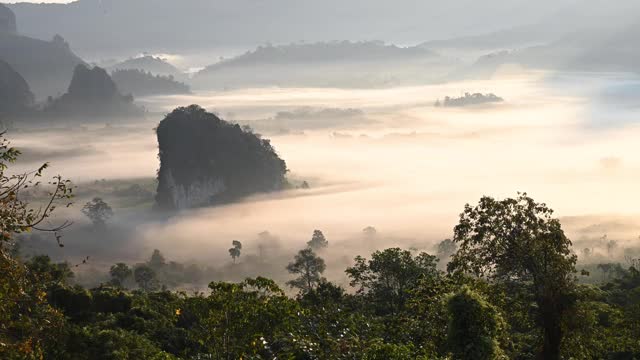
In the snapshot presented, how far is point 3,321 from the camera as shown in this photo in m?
18.7

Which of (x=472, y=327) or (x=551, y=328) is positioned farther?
(x=551, y=328)

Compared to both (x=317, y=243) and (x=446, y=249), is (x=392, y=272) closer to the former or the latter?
(x=446, y=249)

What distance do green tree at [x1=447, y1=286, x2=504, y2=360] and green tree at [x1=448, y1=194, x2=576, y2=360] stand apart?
415 cm

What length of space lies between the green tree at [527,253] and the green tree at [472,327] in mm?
4147

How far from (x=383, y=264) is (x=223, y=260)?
138419mm

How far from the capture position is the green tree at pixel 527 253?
1037 inches

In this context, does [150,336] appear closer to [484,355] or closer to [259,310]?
[259,310]

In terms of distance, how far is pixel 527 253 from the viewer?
26.8 m

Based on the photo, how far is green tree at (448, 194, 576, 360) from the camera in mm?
26328

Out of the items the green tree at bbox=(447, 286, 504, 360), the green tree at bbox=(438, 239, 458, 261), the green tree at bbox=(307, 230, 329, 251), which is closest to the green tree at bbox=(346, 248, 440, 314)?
the green tree at bbox=(447, 286, 504, 360)

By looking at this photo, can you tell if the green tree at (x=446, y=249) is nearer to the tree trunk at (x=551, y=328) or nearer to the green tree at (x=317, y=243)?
the green tree at (x=317, y=243)

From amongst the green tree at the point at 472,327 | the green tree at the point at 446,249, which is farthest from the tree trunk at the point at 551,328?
the green tree at the point at 446,249

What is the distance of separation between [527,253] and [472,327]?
579 centimetres

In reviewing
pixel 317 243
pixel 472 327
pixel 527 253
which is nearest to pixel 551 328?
pixel 527 253
